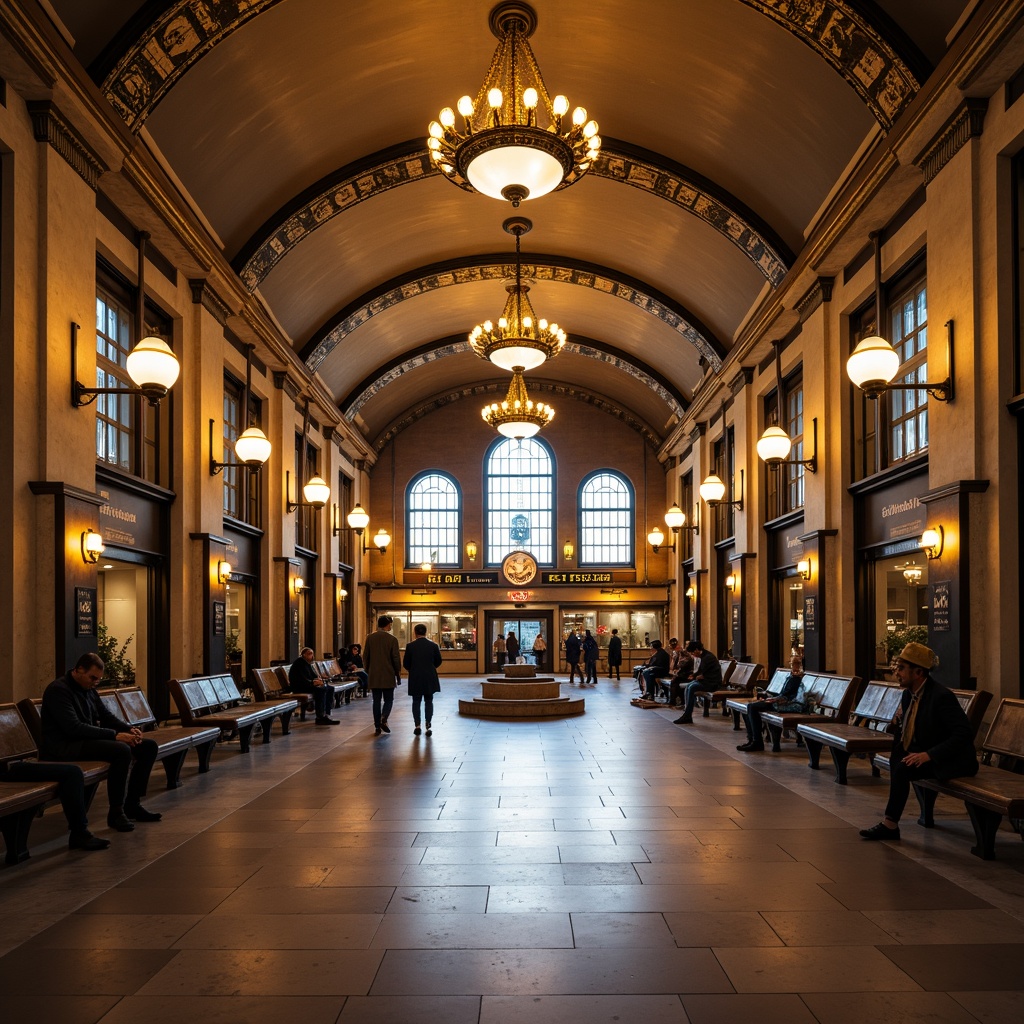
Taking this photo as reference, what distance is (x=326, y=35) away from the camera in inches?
423

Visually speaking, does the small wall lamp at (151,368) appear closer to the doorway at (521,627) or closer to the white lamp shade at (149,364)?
the white lamp shade at (149,364)

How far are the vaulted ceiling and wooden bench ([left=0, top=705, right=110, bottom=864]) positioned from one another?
5.87 m

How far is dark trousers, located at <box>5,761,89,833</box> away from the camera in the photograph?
5.72 m

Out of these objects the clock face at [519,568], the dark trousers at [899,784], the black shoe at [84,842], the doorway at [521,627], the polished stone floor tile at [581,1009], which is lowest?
the doorway at [521,627]

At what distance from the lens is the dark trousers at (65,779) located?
5.72 meters

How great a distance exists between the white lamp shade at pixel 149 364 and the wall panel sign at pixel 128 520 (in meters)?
2.17

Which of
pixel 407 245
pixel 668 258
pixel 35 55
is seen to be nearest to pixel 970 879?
pixel 35 55

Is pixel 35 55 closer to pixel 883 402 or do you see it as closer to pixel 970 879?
pixel 970 879

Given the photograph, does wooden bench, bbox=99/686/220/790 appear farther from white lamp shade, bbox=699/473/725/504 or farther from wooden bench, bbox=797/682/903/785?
white lamp shade, bbox=699/473/725/504

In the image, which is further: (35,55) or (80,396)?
(80,396)

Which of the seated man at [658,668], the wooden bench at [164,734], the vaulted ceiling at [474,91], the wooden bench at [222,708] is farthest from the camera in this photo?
the seated man at [658,668]

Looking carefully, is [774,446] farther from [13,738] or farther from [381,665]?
[13,738]

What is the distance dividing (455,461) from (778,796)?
890 inches

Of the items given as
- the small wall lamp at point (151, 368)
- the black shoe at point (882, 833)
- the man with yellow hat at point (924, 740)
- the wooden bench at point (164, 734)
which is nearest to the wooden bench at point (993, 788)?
the man with yellow hat at point (924, 740)
